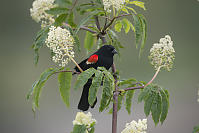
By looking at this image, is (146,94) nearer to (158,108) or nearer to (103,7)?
(158,108)

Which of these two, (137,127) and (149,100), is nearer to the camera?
(137,127)

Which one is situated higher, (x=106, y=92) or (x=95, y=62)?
(x=95, y=62)

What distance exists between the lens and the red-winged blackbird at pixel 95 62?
1300mm

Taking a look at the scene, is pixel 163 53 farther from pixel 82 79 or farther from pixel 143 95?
pixel 82 79

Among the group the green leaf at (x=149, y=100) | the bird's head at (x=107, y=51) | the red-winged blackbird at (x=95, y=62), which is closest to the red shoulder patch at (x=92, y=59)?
the red-winged blackbird at (x=95, y=62)

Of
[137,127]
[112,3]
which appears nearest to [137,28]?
[112,3]

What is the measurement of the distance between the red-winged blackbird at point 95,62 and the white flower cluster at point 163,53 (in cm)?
29

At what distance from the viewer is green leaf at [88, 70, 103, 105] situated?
0.89 meters

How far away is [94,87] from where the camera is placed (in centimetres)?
90

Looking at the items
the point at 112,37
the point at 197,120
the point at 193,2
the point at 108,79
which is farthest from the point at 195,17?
the point at 108,79

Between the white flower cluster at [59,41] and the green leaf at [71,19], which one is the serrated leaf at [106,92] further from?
the green leaf at [71,19]

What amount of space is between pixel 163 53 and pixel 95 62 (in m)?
0.35

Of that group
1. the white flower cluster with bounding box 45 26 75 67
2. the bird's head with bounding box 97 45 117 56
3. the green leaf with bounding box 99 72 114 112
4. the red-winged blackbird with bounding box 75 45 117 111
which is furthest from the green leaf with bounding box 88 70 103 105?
the bird's head with bounding box 97 45 117 56

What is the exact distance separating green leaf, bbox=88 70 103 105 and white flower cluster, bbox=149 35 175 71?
271 millimetres
